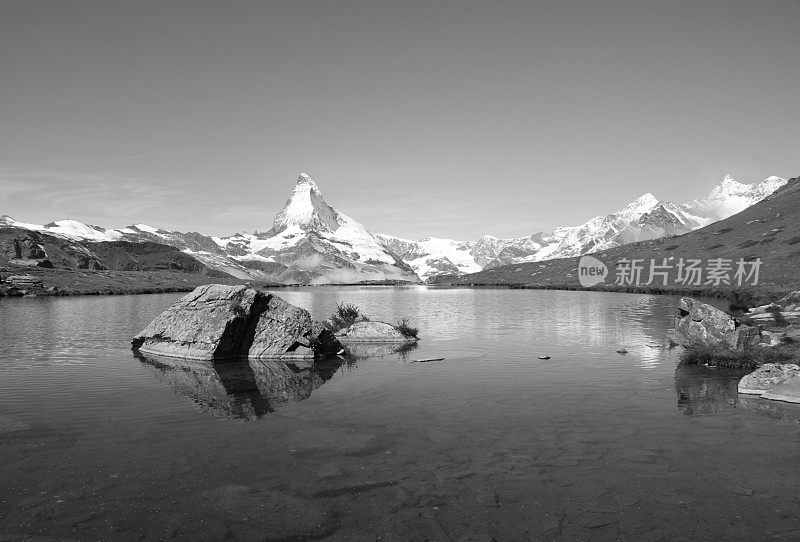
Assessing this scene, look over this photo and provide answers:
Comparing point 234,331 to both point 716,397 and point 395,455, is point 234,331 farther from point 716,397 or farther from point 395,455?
point 716,397

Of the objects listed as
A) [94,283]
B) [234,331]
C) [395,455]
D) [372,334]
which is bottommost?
[395,455]

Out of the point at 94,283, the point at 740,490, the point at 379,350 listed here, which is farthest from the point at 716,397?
the point at 94,283

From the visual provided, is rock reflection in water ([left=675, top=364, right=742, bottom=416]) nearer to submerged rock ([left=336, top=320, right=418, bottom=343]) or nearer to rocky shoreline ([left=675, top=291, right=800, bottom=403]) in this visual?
rocky shoreline ([left=675, top=291, right=800, bottom=403])

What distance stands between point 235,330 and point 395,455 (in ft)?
73.1

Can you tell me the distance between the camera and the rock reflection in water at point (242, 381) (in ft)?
71.8

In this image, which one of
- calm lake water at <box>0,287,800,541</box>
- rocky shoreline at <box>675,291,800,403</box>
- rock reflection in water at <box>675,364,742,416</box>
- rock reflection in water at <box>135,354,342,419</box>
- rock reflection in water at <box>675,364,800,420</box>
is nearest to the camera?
calm lake water at <box>0,287,800,541</box>

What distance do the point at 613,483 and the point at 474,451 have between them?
4.01 metres

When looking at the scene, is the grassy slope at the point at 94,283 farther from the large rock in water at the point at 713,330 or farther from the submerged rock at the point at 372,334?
the large rock in water at the point at 713,330

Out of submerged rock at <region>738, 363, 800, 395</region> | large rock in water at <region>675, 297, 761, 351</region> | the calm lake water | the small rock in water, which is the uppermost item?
large rock in water at <region>675, 297, 761, 351</region>

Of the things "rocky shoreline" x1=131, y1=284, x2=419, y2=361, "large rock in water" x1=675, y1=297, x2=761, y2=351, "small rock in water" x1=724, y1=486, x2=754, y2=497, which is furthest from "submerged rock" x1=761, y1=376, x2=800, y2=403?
"rocky shoreline" x1=131, y1=284, x2=419, y2=361

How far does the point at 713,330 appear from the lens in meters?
32.8

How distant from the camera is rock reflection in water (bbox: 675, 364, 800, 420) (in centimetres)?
2044

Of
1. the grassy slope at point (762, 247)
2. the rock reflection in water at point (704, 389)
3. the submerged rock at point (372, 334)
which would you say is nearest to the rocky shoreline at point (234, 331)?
the submerged rock at point (372, 334)

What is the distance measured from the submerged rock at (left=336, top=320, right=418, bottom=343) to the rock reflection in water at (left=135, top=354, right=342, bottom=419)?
361 inches
